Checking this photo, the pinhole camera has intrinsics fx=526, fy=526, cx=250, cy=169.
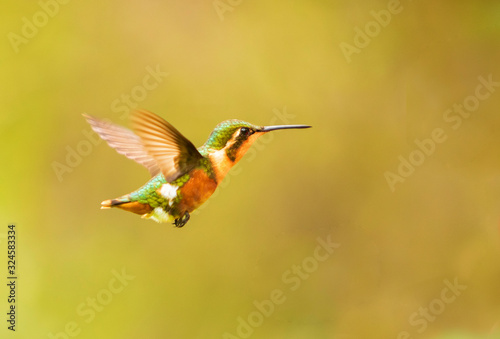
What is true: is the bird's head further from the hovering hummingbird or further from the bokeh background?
the bokeh background

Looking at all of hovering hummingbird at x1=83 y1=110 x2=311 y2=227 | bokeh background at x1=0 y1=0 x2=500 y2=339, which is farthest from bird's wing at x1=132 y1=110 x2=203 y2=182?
bokeh background at x1=0 y1=0 x2=500 y2=339

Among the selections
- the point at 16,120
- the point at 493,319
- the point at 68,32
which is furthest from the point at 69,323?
the point at 493,319

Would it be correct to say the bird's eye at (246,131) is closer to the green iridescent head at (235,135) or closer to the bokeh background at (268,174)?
the green iridescent head at (235,135)

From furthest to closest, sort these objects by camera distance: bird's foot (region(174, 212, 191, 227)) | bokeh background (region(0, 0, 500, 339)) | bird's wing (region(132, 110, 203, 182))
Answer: bokeh background (region(0, 0, 500, 339)), bird's foot (region(174, 212, 191, 227)), bird's wing (region(132, 110, 203, 182))

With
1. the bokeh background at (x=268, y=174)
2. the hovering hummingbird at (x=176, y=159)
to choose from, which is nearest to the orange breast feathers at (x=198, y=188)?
the hovering hummingbird at (x=176, y=159)

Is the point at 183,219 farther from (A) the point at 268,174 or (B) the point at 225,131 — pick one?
(A) the point at 268,174

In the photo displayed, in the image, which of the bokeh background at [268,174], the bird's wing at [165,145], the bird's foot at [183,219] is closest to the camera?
the bird's wing at [165,145]
